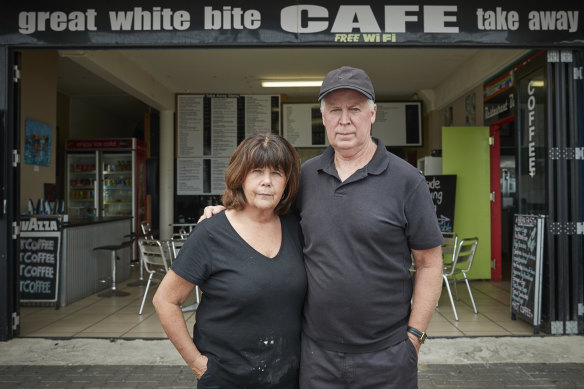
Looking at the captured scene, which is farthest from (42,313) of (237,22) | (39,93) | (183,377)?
(237,22)

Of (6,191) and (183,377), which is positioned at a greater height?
(6,191)

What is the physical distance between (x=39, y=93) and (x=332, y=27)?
4.55m

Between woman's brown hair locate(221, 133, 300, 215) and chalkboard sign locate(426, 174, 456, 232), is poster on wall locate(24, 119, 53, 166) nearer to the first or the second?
Answer: chalkboard sign locate(426, 174, 456, 232)

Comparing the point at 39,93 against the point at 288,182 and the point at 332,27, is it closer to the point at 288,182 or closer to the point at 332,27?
the point at 332,27

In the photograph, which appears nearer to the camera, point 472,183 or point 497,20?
point 497,20

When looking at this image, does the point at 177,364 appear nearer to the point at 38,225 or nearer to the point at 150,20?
the point at 150,20

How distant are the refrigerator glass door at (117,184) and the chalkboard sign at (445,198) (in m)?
5.91

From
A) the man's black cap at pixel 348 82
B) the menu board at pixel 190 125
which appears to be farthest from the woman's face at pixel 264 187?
the menu board at pixel 190 125

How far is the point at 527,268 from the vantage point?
167 inches

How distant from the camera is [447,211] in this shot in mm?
6547

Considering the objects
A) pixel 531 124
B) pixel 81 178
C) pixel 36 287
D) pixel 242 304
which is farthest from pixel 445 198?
pixel 81 178

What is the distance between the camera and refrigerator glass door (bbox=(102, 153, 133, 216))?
932 cm

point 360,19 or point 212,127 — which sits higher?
point 360,19

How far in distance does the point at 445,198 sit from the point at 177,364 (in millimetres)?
4493
